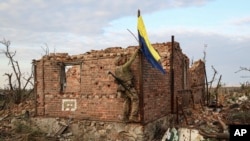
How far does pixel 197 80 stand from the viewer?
1728 cm

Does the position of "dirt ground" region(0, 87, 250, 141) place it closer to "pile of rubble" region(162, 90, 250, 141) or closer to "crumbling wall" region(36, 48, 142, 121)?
"pile of rubble" region(162, 90, 250, 141)

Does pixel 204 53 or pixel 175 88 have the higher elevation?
pixel 204 53

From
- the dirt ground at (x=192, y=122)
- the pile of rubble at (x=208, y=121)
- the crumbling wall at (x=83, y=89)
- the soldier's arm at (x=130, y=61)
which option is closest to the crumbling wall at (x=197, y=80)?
the pile of rubble at (x=208, y=121)

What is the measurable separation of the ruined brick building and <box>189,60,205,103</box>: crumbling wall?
3742 millimetres

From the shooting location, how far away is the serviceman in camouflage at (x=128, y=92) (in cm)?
956

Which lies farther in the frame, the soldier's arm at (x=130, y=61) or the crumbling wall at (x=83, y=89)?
the crumbling wall at (x=83, y=89)

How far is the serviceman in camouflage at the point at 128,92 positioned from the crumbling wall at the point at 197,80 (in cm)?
693

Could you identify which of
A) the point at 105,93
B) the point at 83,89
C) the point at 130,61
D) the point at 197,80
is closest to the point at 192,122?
the point at 105,93

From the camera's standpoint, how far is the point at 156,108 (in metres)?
10.8

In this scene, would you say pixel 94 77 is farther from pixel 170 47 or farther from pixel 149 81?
pixel 170 47

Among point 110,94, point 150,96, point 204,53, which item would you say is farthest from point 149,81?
point 204,53

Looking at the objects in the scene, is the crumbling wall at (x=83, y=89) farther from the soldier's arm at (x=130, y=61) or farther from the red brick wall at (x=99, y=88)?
the soldier's arm at (x=130, y=61)

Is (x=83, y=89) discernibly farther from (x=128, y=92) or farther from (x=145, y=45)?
(x=145, y=45)

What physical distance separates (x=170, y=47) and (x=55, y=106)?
490 centimetres
